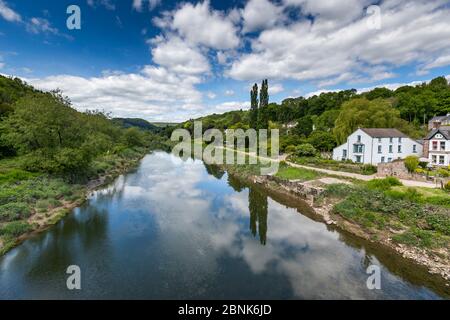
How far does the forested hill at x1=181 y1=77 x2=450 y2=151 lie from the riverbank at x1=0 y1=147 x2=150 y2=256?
103ft

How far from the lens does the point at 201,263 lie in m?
11.4

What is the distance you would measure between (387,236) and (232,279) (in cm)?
878

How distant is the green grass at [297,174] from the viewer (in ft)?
79.7

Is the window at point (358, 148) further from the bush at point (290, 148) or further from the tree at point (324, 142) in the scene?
the bush at point (290, 148)

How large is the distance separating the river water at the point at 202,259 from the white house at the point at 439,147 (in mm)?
16936

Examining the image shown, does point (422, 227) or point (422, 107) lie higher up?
point (422, 107)

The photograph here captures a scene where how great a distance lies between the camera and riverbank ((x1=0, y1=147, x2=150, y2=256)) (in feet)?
44.1

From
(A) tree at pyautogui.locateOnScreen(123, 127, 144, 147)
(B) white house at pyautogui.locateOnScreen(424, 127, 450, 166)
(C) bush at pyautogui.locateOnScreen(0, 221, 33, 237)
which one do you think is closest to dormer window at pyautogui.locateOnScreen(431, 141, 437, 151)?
(B) white house at pyautogui.locateOnScreen(424, 127, 450, 166)

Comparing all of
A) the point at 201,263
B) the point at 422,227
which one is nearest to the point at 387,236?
the point at 422,227

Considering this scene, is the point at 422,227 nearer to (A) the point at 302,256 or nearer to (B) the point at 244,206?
(A) the point at 302,256

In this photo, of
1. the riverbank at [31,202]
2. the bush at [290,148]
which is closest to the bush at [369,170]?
the bush at [290,148]
